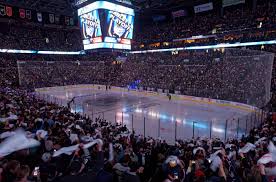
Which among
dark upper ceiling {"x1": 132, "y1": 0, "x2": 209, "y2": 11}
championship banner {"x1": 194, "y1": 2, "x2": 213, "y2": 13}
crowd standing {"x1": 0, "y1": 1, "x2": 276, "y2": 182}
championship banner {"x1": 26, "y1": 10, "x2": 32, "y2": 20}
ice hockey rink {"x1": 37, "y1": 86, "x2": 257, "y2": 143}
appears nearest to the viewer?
crowd standing {"x1": 0, "y1": 1, "x2": 276, "y2": 182}

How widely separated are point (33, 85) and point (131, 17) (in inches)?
1000

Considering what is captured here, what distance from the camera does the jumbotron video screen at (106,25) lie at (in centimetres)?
2002

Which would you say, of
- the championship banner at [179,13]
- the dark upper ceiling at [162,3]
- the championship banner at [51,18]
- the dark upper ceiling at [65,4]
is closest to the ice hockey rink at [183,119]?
the dark upper ceiling at [162,3]

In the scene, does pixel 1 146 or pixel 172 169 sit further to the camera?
pixel 1 146

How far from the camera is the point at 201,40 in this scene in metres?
41.3

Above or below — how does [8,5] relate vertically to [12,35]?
above

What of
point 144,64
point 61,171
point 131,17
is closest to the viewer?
point 61,171

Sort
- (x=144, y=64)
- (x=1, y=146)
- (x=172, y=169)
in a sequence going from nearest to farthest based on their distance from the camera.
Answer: (x=172, y=169) < (x=1, y=146) < (x=144, y=64)

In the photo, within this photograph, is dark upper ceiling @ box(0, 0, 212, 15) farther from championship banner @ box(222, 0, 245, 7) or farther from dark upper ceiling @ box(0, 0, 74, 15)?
championship banner @ box(222, 0, 245, 7)

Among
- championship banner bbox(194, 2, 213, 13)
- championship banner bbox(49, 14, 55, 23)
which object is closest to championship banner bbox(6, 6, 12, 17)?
championship banner bbox(49, 14, 55, 23)

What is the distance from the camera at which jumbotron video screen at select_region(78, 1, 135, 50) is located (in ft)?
65.7

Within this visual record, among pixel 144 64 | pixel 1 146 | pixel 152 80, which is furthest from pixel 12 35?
pixel 1 146

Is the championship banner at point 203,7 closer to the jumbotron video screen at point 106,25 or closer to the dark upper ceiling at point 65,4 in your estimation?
the dark upper ceiling at point 65,4

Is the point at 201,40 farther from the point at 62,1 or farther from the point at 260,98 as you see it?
the point at 260,98
